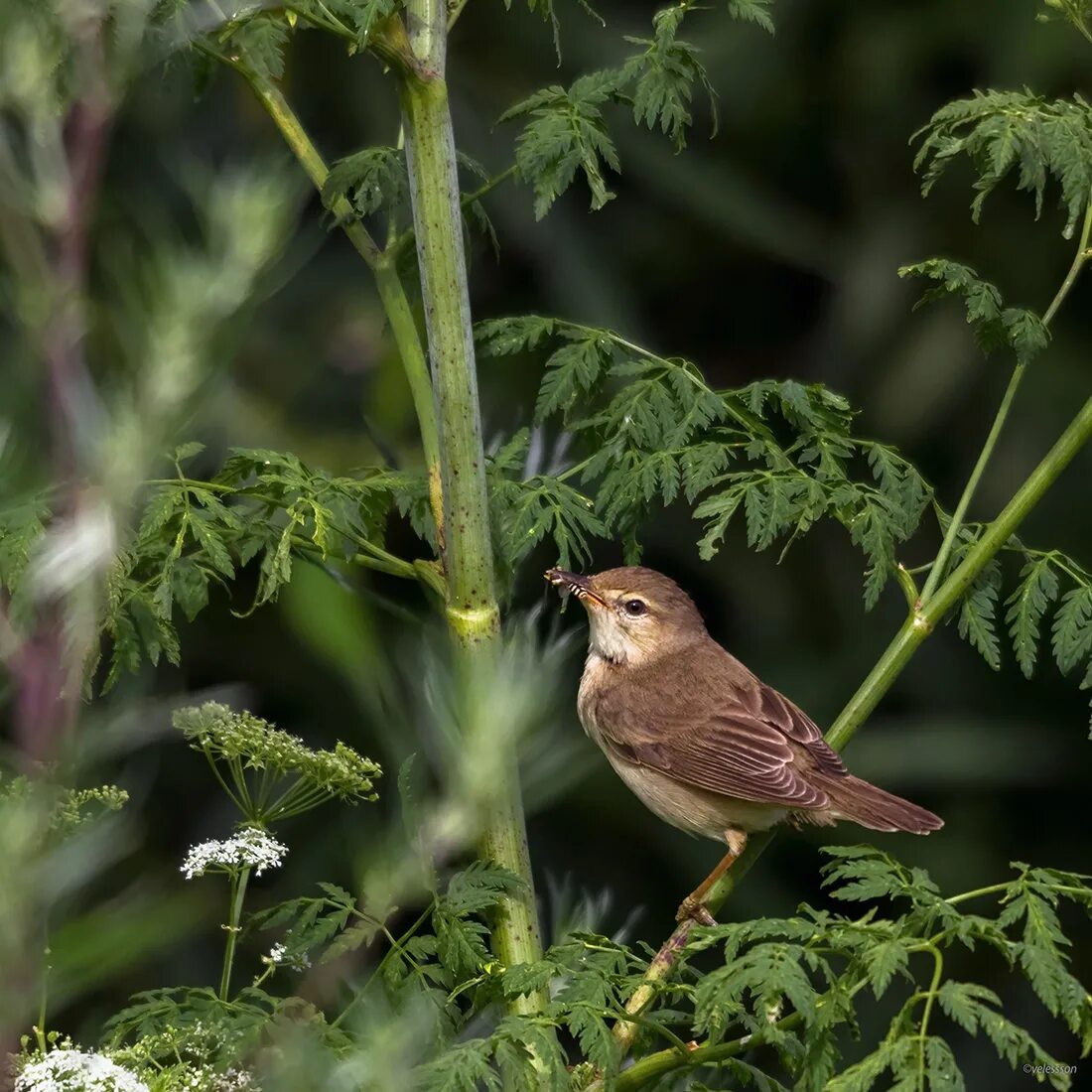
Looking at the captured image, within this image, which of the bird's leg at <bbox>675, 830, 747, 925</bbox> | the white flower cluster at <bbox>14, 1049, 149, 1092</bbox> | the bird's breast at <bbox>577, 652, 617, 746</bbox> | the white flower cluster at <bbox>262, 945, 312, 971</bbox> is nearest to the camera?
the white flower cluster at <bbox>14, 1049, 149, 1092</bbox>

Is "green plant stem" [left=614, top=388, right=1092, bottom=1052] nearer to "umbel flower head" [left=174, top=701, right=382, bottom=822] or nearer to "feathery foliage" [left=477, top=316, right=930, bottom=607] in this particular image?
"feathery foliage" [left=477, top=316, right=930, bottom=607]

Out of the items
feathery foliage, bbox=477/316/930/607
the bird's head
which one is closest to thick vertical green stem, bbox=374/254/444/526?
feathery foliage, bbox=477/316/930/607

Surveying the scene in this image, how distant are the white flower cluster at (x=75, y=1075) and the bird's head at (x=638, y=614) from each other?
8.67 ft

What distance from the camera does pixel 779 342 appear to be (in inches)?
192

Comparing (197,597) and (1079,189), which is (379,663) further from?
(1079,189)

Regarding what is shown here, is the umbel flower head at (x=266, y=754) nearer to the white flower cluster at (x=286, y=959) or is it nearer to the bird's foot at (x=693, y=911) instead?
the white flower cluster at (x=286, y=959)

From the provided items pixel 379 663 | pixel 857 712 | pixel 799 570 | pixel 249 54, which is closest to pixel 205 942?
pixel 799 570

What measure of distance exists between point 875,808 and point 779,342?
→ 6.06 feet

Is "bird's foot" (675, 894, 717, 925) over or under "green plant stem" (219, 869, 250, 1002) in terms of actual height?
under

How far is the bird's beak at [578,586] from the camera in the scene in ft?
11.4

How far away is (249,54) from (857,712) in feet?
4.27

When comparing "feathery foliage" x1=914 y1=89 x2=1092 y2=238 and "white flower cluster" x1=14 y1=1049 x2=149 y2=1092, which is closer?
"white flower cluster" x1=14 y1=1049 x2=149 y2=1092

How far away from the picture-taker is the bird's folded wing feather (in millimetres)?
3430

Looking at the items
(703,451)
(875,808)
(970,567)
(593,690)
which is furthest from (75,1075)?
(593,690)
